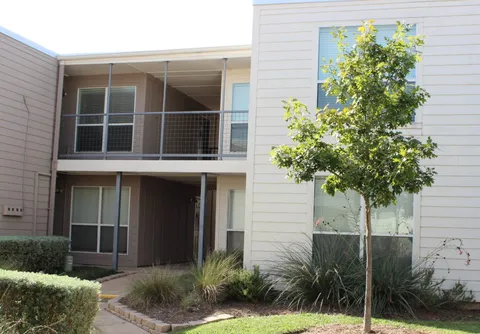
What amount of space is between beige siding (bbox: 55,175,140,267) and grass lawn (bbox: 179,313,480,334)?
6959mm

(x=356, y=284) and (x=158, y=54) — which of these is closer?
(x=356, y=284)

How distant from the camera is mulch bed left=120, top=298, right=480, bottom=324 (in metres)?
8.97

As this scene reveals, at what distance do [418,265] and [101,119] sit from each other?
926 centimetres

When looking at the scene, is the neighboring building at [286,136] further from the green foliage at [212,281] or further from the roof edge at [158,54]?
the green foliage at [212,281]

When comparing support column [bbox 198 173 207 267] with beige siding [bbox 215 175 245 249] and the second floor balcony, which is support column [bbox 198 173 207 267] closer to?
beige siding [bbox 215 175 245 249]

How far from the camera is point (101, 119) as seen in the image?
603 inches

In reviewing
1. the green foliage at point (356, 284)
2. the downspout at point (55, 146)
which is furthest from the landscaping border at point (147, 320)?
the downspout at point (55, 146)

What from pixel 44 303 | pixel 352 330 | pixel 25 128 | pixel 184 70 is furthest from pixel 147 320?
pixel 184 70

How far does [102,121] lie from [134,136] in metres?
1.07

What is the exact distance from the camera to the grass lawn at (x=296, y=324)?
7891 mm

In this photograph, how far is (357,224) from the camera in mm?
10625

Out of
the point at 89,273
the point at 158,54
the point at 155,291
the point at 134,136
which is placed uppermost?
the point at 158,54

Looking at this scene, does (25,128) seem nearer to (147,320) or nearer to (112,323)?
(112,323)

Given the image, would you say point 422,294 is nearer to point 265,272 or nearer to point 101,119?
point 265,272
